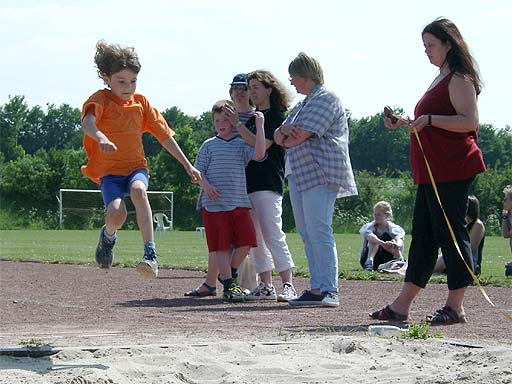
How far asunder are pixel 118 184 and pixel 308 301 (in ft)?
8.80

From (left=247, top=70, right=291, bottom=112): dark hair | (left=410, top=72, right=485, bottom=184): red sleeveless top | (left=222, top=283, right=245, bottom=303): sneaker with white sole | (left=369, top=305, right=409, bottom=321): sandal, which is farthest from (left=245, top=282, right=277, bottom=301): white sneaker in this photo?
(left=410, top=72, right=485, bottom=184): red sleeveless top

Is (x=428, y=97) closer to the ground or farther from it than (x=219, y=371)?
farther from it

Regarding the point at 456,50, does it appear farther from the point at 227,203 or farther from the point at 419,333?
the point at 227,203

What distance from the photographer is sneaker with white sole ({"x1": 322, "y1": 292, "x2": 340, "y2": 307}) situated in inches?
384

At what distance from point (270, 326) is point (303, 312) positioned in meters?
1.13

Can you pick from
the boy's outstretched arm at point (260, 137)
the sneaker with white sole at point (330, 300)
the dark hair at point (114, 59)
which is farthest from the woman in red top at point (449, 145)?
the dark hair at point (114, 59)

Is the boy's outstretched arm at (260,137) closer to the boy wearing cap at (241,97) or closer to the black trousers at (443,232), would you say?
the boy wearing cap at (241,97)

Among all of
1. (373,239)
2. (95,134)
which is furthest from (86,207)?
(95,134)

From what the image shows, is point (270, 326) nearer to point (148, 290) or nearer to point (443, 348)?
point (443, 348)

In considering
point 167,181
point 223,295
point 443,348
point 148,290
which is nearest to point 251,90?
point 223,295

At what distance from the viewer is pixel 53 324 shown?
8.64m

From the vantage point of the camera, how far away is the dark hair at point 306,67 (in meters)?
9.93

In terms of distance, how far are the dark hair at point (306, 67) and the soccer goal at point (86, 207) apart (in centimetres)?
3669

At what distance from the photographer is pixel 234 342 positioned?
6.91 m
